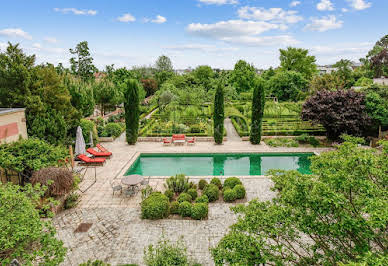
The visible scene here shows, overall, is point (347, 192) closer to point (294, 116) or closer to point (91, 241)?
point (91, 241)

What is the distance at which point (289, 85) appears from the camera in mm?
40438

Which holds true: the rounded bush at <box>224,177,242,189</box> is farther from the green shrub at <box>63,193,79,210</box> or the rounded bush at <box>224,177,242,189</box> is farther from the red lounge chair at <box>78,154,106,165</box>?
the red lounge chair at <box>78,154,106,165</box>

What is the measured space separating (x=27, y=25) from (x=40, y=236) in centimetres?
1794

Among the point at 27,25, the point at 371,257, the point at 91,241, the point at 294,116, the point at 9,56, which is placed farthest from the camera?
the point at 294,116

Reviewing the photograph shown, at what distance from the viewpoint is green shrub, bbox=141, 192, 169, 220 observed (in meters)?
9.10

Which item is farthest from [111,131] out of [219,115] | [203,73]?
[203,73]

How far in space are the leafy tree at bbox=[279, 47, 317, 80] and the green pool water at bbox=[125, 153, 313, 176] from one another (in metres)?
37.2

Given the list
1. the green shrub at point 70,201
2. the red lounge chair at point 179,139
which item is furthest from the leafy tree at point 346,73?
the green shrub at point 70,201

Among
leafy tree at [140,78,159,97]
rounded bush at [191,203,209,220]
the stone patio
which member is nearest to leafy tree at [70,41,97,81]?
leafy tree at [140,78,159,97]

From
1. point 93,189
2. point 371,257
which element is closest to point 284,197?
point 371,257

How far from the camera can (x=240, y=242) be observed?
4105 millimetres

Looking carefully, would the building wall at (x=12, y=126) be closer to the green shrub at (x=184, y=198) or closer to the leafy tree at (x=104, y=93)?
the green shrub at (x=184, y=198)

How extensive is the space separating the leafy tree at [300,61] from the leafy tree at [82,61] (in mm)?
38439

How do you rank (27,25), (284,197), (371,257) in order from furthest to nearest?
(27,25) < (284,197) < (371,257)
